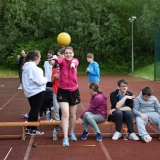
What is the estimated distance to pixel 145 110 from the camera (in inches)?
258

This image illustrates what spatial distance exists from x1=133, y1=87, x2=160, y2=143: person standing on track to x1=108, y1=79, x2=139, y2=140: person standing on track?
0.13 meters

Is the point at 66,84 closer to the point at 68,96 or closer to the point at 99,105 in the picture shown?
the point at 68,96

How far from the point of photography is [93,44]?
3484 cm

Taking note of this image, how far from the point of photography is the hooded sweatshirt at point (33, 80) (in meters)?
6.32

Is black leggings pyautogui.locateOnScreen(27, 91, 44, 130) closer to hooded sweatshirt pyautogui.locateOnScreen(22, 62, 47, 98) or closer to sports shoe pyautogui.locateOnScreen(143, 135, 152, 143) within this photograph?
hooded sweatshirt pyautogui.locateOnScreen(22, 62, 47, 98)

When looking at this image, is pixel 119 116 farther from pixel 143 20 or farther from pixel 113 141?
pixel 143 20

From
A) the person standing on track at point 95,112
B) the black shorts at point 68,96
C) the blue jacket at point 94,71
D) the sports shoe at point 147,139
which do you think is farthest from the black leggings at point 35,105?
the blue jacket at point 94,71

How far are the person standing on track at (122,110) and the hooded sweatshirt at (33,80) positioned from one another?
1436mm

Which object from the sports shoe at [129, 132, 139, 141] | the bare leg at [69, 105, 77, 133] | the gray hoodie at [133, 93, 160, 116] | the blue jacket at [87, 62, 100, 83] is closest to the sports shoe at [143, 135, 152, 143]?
the sports shoe at [129, 132, 139, 141]

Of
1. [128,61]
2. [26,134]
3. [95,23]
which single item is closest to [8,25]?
[95,23]

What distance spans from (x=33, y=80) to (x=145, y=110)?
2.30m

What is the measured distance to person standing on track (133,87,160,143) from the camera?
6266 millimetres

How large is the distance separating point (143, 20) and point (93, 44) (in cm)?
572

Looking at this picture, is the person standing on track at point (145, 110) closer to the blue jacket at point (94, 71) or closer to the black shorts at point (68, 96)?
the black shorts at point (68, 96)
